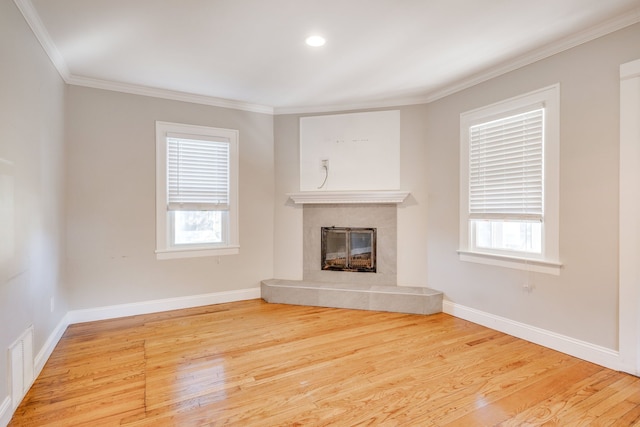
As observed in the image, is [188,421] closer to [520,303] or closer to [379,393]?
[379,393]

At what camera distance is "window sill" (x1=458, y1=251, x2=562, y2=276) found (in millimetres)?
2870

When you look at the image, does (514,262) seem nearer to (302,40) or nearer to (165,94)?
(302,40)

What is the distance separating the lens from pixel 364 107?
4.30 meters

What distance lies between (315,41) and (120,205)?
9.09 feet

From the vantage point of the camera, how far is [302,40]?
274 cm

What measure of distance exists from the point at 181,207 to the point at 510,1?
12.3 ft

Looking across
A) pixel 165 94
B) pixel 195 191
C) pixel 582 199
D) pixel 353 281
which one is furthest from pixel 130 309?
pixel 582 199

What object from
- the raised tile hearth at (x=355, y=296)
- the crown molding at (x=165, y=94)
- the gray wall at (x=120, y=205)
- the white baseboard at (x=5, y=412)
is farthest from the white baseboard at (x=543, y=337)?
the white baseboard at (x=5, y=412)

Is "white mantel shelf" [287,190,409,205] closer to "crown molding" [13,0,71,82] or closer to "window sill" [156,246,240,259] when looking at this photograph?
"window sill" [156,246,240,259]

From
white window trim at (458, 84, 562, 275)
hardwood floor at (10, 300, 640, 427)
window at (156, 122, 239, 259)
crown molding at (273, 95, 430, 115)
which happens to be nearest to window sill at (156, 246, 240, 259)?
window at (156, 122, 239, 259)

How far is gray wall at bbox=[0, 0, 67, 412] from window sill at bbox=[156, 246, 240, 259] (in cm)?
99

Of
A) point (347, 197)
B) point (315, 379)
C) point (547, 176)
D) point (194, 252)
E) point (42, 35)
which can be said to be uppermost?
point (42, 35)

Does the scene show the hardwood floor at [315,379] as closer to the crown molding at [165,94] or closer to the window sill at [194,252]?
the window sill at [194,252]

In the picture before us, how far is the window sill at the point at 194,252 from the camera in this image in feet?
12.9
